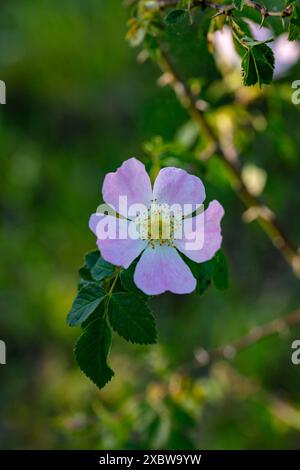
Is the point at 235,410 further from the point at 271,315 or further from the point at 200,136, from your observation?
the point at 200,136

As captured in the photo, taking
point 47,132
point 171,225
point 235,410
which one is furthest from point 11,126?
point 171,225

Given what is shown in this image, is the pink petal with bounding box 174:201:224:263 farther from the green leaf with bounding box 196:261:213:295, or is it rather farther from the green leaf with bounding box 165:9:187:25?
the green leaf with bounding box 165:9:187:25

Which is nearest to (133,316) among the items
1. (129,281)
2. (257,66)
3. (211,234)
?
(129,281)

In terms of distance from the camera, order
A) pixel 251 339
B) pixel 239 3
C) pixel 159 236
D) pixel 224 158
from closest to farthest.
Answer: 1. pixel 239 3
2. pixel 159 236
3. pixel 224 158
4. pixel 251 339

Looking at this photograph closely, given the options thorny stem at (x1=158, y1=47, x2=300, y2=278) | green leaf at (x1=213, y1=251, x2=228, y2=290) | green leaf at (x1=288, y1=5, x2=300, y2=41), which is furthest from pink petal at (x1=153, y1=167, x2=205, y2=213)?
thorny stem at (x1=158, y1=47, x2=300, y2=278)

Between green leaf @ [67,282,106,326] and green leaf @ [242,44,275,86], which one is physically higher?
green leaf @ [242,44,275,86]

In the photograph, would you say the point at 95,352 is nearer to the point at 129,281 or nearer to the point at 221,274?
the point at 129,281
